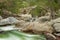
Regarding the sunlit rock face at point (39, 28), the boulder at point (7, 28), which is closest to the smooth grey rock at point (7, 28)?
the boulder at point (7, 28)

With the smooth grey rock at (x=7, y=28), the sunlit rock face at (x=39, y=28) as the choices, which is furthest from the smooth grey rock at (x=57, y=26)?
the smooth grey rock at (x=7, y=28)

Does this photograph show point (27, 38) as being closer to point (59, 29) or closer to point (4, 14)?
point (59, 29)

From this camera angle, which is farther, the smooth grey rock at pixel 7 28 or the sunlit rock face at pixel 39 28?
the smooth grey rock at pixel 7 28

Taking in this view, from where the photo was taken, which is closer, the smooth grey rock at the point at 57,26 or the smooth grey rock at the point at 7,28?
the smooth grey rock at the point at 57,26

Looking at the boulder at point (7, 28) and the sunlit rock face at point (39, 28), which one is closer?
the sunlit rock face at point (39, 28)

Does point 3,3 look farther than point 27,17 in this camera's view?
Yes

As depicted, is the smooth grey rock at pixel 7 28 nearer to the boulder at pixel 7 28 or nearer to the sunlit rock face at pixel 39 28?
the boulder at pixel 7 28

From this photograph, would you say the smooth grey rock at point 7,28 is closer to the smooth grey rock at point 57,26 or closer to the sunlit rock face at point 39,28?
the sunlit rock face at point 39,28

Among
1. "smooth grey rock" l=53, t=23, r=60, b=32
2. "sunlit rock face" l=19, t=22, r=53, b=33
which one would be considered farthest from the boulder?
"smooth grey rock" l=53, t=23, r=60, b=32

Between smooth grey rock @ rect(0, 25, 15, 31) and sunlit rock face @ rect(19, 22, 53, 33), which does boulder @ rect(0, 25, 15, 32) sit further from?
sunlit rock face @ rect(19, 22, 53, 33)

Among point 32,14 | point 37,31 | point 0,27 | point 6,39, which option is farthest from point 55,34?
point 32,14

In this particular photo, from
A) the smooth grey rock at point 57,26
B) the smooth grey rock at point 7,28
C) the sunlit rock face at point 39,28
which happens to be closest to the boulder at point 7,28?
the smooth grey rock at point 7,28

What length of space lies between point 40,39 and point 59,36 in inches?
28.3

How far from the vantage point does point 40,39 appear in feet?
23.8
